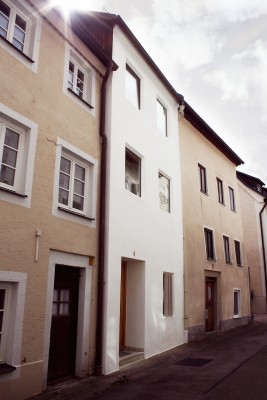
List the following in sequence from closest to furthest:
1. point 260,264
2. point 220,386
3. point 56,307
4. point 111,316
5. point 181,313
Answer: point 220,386, point 56,307, point 111,316, point 181,313, point 260,264

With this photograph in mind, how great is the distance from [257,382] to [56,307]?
4.21 m

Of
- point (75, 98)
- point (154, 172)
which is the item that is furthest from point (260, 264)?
point (75, 98)

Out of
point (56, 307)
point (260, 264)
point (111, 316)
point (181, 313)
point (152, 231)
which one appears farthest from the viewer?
point (260, 264)

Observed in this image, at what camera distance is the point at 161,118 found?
12.8m

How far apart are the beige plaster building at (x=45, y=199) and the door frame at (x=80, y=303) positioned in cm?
2

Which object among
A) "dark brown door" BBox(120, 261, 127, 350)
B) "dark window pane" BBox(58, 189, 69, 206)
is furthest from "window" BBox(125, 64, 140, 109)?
"dark brown door" BBox(120, 261, 127, 350)

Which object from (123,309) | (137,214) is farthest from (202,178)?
(123,309)

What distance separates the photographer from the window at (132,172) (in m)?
10.2

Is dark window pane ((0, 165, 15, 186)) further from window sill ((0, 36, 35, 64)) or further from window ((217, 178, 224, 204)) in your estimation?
window ((217, 178, 224, 204))

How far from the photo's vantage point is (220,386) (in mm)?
6773

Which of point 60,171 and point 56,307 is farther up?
point 60,171

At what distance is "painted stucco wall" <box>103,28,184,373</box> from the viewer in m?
8.67

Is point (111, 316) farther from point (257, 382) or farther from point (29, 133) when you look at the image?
point (29, 133)

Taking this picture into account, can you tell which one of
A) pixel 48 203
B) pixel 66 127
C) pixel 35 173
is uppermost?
pixel 66 127
